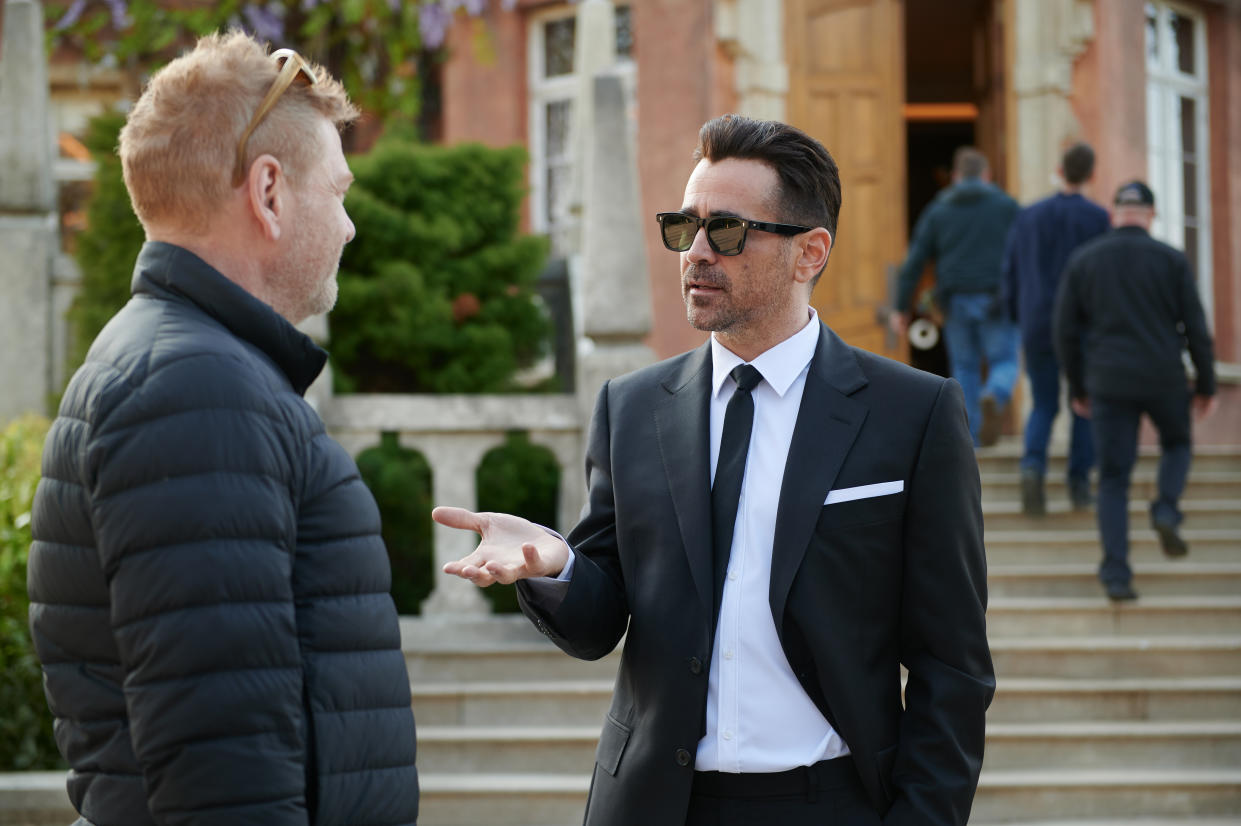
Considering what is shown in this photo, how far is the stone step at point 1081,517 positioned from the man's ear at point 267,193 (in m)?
6.52

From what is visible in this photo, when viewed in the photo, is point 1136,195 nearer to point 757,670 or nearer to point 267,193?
point 757,670

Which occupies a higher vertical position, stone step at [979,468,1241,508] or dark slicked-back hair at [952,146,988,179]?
dark slicked-back hair at [952,146,988,179]

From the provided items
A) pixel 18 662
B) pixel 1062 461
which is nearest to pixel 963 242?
pixel 1062 461

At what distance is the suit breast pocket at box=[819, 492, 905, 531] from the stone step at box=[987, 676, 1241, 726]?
4.26 m

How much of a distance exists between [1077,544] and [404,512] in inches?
148

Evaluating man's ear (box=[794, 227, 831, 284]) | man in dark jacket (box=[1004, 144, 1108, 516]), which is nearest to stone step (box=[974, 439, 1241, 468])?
man in dark jacket (box=[1004, 144, 1108, 516])

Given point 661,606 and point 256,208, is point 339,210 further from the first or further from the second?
point 661,606

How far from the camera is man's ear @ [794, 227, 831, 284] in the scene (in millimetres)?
2432

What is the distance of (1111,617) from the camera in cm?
686

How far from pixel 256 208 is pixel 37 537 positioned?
508mm

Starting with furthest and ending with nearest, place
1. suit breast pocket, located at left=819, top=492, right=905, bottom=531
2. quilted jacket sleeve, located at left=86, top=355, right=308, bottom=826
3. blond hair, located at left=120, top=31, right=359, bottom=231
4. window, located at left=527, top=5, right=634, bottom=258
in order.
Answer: window, located at left=527, top=5, right=634, bottom=258, suit breast pocket, located at left=819, top=492, right=905, bottom=531, blond hair, located at left=120, top=31, right=359, bottom=231, quilted jacket sleeve, located at left=86, top=355, right=308, bottom=826

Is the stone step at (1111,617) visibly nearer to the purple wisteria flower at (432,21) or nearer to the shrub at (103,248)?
the shrub at (103,248)

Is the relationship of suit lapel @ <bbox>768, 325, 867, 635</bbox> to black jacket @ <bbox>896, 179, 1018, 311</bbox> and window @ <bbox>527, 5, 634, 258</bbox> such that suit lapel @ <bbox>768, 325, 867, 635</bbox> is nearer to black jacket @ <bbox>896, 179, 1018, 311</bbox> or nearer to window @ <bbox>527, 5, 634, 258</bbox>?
black jacket @ <bbox>896, 179, 1018, 311</bbox>

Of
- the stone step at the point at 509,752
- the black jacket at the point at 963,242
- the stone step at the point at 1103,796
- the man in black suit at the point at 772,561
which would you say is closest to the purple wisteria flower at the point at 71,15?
the black jacket at the point at 963,242
